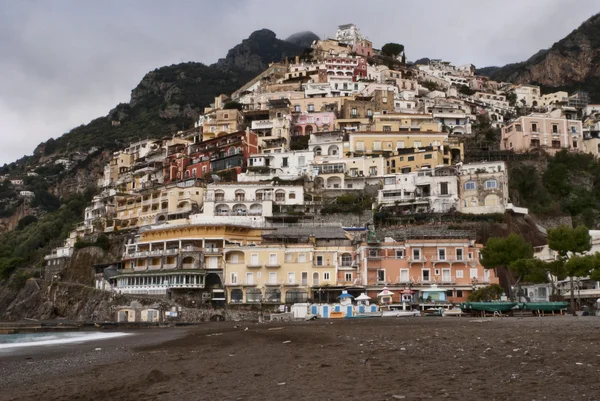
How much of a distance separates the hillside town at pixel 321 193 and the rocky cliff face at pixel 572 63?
27.6 metres

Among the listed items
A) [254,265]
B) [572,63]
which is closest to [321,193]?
[254,265]

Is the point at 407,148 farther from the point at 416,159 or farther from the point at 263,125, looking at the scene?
the point at 263,125

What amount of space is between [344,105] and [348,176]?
22.4 m

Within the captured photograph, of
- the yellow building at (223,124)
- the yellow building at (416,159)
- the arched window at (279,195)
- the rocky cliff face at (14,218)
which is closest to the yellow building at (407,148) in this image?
the yellow building at (416,159)

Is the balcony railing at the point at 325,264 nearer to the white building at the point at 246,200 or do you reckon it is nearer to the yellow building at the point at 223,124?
the white building at the point at 246,200

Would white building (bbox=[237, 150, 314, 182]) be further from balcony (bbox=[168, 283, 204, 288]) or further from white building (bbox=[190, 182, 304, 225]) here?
balcony (bbox=[168, 283, 204, 288])

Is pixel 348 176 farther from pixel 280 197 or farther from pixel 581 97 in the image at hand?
pixel 581 97

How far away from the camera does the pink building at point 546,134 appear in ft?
253

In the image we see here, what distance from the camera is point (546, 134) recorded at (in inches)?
3061

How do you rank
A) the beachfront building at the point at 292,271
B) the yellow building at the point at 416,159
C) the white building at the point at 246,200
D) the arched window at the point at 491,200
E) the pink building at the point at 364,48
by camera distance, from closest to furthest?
the beachfront building at the point at 292,271 < the arched window at the point at 491,200 < the white building at the point at 246,200 < the yellow building at the point at 416,159 < the pink building at the point at 364,48

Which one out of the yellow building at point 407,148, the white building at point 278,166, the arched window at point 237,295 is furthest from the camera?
the white building at point 278,166

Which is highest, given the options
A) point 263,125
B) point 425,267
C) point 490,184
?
point 263,125

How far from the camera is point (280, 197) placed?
68.2 meters

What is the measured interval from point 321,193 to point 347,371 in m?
55.6
